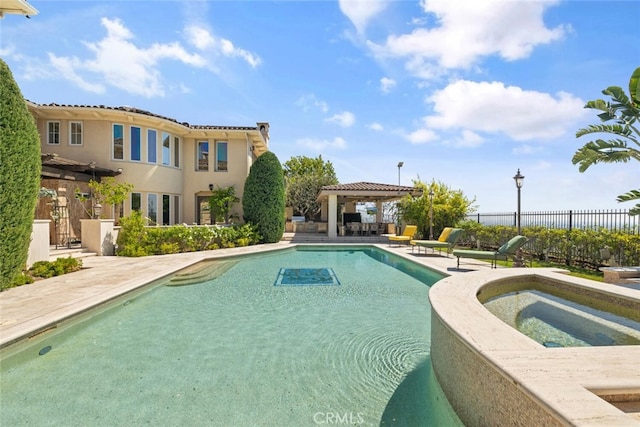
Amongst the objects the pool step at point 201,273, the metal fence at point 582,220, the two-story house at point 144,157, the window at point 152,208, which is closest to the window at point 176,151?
the two-story house at point 144,157

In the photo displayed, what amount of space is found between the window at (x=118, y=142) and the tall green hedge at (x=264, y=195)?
6.62 m

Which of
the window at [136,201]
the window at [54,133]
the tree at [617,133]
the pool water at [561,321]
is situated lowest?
the pool water at [561,321]

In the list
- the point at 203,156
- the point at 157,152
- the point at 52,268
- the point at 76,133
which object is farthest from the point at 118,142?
the point at 52,268

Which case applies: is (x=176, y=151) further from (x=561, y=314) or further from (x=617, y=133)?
(x=617, y=133)

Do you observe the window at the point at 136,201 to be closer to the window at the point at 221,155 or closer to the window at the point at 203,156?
the window at the point at 203,156

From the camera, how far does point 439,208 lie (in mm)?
19219

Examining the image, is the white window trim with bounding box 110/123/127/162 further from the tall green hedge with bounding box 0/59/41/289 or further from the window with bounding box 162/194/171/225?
the tall green hedge with bounding box 0/59/41/289

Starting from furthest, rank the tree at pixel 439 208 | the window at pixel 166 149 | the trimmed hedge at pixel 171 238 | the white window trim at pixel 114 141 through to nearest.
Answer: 1. the tree at pixel 439 208
2. the window at pixel 166 149
3. the white window trim at pixel 114 141
4. the trimmed hedge at pixel 171 238

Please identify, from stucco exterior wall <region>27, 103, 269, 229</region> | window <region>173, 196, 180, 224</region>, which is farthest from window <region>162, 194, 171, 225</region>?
window <region>173, 196, 180, 224</region>

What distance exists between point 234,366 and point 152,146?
16271 mm

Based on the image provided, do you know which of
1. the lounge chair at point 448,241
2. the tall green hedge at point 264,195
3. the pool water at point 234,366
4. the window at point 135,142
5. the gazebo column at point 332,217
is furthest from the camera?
the gazebo column at point 332,217

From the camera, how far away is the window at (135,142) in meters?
16.5

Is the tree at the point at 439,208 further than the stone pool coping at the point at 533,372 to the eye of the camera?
Yes

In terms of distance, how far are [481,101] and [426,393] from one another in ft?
45.6
